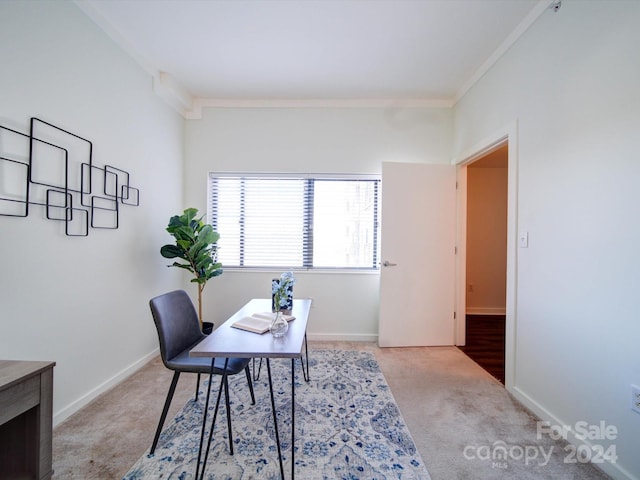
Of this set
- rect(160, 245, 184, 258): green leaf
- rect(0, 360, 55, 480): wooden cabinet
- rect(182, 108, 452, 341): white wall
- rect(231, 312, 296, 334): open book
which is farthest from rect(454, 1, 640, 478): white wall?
rect(160, 245, 184, 258): green leaf

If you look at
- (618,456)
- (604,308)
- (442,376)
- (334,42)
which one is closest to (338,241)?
(442,376)

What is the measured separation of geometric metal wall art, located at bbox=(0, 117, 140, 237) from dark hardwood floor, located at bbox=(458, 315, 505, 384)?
140 inches

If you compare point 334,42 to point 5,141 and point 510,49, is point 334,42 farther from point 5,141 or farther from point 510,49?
point 5,141

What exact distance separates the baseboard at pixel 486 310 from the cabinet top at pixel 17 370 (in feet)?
16.9

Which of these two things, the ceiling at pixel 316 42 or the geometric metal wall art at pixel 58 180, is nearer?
the geometric metal wall art at pixel 58 180

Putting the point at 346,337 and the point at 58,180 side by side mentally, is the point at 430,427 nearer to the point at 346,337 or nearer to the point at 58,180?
the point at 346,337

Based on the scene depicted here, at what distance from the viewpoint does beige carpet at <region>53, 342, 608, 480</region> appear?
1.42 m

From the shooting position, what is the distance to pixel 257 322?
5.33ft

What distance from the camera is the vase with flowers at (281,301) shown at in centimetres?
145

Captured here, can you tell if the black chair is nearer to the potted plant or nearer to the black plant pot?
the potted plant

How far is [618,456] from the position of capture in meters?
1.34

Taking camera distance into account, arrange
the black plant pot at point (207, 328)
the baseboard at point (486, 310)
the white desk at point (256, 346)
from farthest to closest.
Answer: the baseboard at point (486, 310)
the black plant pot at point (207, 328)
the white desk at point (256, 346)

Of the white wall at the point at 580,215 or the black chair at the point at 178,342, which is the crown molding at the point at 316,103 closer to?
the white wall at the point at 580,215

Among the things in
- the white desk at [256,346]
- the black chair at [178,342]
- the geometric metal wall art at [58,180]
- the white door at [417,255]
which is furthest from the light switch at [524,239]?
the geometric metal wall art at [58,180]
